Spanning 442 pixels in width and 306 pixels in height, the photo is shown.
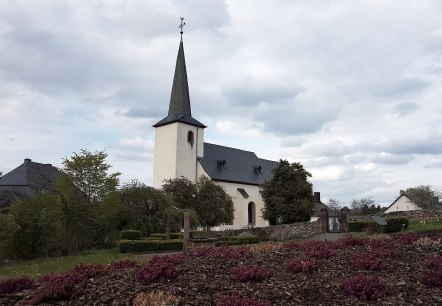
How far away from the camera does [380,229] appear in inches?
823

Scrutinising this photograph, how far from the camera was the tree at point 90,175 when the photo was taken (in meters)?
20.6

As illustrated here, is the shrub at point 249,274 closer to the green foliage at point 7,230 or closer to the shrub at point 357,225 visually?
the green foliage at point 7,230

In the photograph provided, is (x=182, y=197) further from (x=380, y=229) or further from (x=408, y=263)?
(x=408, y=263)

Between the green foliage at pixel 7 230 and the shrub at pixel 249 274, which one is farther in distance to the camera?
the green foliage at pixel 7 230

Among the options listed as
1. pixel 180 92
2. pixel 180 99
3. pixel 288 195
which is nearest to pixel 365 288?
pixel 288 195

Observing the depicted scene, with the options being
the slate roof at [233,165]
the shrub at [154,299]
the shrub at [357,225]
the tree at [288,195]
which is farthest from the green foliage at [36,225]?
the slate roof at [233,165]

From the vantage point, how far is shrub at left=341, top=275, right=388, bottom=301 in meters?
6.27

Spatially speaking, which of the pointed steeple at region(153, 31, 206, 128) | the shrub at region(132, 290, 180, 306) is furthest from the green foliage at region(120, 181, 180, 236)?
the pointed steeple at region(153, 31, 206, 128)

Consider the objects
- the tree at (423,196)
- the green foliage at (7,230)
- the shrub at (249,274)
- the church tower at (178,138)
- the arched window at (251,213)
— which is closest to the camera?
the shrub at (249,274)

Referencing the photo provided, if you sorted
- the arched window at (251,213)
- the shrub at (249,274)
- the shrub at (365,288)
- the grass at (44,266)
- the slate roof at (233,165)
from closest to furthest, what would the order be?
the shrub at (365,288)
the shrub at (249,274)
the grass at (44,266)
the slate roof at (233,165)
the arched window at (251,213)

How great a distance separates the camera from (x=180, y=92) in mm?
50906

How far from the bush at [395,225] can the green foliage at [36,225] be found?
47.6 ft

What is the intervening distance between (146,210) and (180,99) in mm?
25698

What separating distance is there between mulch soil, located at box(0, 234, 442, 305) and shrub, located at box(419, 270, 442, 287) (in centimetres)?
8
